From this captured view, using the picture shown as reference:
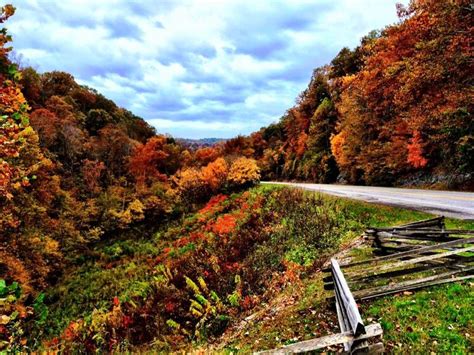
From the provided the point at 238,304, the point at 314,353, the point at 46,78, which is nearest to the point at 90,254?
the point at 238,304

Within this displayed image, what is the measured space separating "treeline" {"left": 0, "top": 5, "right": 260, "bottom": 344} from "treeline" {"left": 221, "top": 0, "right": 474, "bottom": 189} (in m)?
11.3

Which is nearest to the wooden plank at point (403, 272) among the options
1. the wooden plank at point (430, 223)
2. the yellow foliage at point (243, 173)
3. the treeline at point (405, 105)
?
the wooden plank at point (430, 223)

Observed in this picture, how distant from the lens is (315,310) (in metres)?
8.02

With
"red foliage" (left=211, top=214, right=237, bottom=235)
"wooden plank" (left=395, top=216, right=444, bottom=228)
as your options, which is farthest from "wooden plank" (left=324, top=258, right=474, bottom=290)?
"red foliage" (left=211, top=214, right=237, bottom=235)

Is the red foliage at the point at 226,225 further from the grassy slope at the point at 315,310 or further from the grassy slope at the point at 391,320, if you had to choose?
the grassy slope at the point at 391,320

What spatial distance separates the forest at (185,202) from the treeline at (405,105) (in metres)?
0.12

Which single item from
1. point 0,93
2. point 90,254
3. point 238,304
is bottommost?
point 90,254

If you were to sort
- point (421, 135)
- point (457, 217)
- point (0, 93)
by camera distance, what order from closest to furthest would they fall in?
point (0, 93) → point (457, 217) → point (421, 135)

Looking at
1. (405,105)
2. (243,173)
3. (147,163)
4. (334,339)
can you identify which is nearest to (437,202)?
(405,105)

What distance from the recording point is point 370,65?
88.2 feet

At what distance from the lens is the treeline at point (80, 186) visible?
718 inches

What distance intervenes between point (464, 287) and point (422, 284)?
787mm

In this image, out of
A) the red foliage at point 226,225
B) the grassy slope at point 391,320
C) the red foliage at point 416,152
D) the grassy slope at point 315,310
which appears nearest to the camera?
the grassy slope at point 391,320

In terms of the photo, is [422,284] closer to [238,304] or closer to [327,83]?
[238,304]
